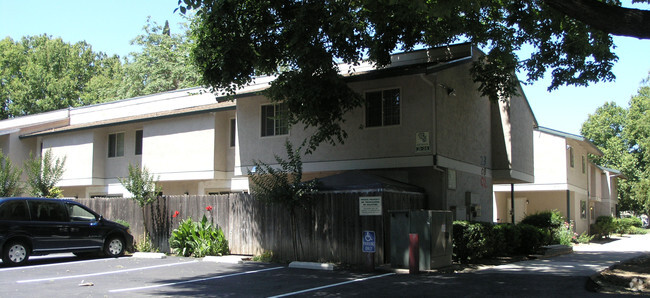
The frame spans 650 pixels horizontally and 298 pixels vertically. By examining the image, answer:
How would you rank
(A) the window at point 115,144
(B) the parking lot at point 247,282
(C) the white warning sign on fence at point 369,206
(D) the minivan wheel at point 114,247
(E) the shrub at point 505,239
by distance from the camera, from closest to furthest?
(B) the parking lot at point 247,282, (C) the white warning sign on fence at point 369,206, (E) the shrub at point 505,239, (D) the minivan wheel at point 114,247, (A) the window at point 115,144

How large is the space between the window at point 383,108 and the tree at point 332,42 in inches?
40.4

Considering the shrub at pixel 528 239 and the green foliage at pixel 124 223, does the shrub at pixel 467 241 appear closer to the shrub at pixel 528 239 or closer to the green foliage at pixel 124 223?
the shrub at pixel 528 239

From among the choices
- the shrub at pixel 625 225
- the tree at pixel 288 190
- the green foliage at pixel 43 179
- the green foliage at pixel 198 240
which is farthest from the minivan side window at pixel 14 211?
the shrub at pixel 625 225

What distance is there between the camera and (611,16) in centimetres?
863

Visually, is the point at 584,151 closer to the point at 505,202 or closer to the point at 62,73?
the point at 505,202

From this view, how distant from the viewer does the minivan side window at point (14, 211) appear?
1424 cm

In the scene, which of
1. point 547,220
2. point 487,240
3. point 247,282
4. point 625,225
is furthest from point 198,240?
point 625,225

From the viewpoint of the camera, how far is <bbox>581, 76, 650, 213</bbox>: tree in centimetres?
5391

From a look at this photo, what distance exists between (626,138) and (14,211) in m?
60.1

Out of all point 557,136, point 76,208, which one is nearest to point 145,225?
point 76,208

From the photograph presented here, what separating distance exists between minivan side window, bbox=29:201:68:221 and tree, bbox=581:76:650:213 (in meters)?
49.6

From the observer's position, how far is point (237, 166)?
64.2 ft

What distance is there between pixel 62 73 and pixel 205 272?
42.7m

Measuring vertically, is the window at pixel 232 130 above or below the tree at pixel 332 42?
below
